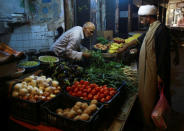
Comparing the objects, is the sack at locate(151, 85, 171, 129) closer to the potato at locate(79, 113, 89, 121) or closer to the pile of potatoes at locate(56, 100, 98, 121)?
the pile of potatoes at locate(56, 100, 98, 121)

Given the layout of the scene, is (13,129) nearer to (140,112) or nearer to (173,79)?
(140,112)

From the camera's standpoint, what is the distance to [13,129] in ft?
8.75

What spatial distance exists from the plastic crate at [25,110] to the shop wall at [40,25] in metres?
3.46

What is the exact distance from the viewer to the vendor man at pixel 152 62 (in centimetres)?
322

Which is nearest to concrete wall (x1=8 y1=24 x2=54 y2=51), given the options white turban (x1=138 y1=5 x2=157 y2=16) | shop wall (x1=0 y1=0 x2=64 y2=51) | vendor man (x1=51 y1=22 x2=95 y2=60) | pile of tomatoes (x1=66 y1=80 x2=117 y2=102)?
shop wall (x1=0 y1=0 x2=64 y2=51)

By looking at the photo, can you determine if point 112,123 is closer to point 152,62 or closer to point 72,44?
point 152,62

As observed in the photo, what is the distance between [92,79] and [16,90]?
5.03ft

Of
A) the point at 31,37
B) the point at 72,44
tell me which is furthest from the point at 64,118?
the point at 31,37

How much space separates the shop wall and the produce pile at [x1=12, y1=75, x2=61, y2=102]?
309 cm

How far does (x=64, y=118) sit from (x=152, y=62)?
86.2 inches

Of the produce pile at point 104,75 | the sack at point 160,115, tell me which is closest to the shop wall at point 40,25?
the produce pile at point 104,75

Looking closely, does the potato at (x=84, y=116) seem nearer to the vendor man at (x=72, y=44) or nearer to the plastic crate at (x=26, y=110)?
the plastic crate at (x=26, y=110)

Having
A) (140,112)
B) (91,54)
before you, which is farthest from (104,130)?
(91,54)

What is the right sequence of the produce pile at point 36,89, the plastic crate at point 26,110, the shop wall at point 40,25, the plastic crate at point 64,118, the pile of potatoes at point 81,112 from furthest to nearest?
the shop wall at point 40,25
the produce pile at point 36,89
the plastic crate at point 26,110
the pile of potatoes at point 81,112
the plastic crate at point 64,118
